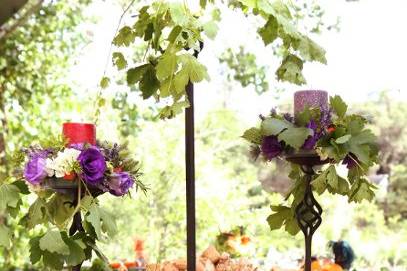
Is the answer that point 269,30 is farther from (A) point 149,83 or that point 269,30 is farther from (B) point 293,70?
(A) point 149,83

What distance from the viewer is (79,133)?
1.17m

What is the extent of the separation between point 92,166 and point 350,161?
1.47 feet

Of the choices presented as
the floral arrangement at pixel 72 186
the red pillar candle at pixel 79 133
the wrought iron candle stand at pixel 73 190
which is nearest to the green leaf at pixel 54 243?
the floral arrangement at pixel 72 186

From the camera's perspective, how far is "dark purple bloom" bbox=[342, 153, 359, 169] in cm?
111

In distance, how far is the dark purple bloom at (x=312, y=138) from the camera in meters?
1.12

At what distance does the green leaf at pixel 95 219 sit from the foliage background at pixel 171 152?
1070 millimetres

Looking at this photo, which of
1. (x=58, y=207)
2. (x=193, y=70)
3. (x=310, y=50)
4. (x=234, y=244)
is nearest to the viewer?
(x=193, y=70)

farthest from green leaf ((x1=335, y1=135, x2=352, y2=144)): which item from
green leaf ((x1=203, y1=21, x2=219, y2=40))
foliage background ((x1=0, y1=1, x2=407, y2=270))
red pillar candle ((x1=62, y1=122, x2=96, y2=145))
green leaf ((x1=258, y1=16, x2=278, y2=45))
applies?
foliage background ((x1=0, y1=1, x2=407, y2=270))

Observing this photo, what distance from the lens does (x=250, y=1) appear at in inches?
32.5

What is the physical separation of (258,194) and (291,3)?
13.5 feet

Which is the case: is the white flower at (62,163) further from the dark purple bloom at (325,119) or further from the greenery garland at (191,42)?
the dark purple bloom at (325,119)

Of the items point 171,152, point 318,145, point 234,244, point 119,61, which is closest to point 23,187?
point 119,61

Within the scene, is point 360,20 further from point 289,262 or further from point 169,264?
point 169,264

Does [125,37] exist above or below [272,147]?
above
